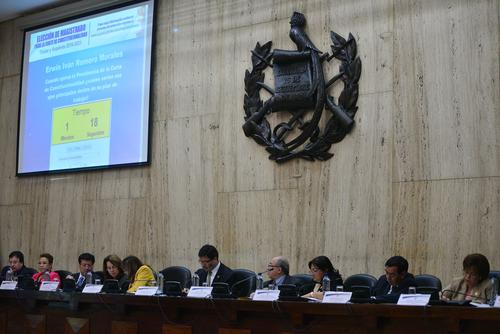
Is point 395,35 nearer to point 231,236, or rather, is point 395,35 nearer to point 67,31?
point 231,236

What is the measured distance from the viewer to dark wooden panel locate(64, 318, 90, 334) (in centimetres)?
577

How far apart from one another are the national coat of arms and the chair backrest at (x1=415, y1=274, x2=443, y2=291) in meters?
1.61

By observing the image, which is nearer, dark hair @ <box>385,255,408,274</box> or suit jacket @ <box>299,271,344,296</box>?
dark hair @ <box>385,255,408,274</box>

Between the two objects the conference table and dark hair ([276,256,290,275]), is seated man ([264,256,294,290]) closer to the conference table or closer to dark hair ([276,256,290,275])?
dark hair ([276,256,290,275])

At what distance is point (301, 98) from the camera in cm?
700

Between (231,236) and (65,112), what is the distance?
2896 mm

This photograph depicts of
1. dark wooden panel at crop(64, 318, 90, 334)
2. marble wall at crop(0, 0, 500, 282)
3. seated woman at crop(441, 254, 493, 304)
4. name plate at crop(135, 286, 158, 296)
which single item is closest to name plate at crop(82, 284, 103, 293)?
dark wooden panel at crop(64, 318, 90, 334)

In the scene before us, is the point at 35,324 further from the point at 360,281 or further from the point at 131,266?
the point at 360,281

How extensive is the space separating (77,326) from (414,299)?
9.29ft

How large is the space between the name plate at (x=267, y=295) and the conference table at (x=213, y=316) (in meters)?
0.09

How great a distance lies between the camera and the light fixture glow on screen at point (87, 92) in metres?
8.32

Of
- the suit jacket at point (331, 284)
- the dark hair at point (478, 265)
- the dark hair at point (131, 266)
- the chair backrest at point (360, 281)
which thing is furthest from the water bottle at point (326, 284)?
the dark hair at point (131, 266)

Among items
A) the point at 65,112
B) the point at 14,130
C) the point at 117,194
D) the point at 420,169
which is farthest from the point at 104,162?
the point at 420,169

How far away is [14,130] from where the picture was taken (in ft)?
31.2
